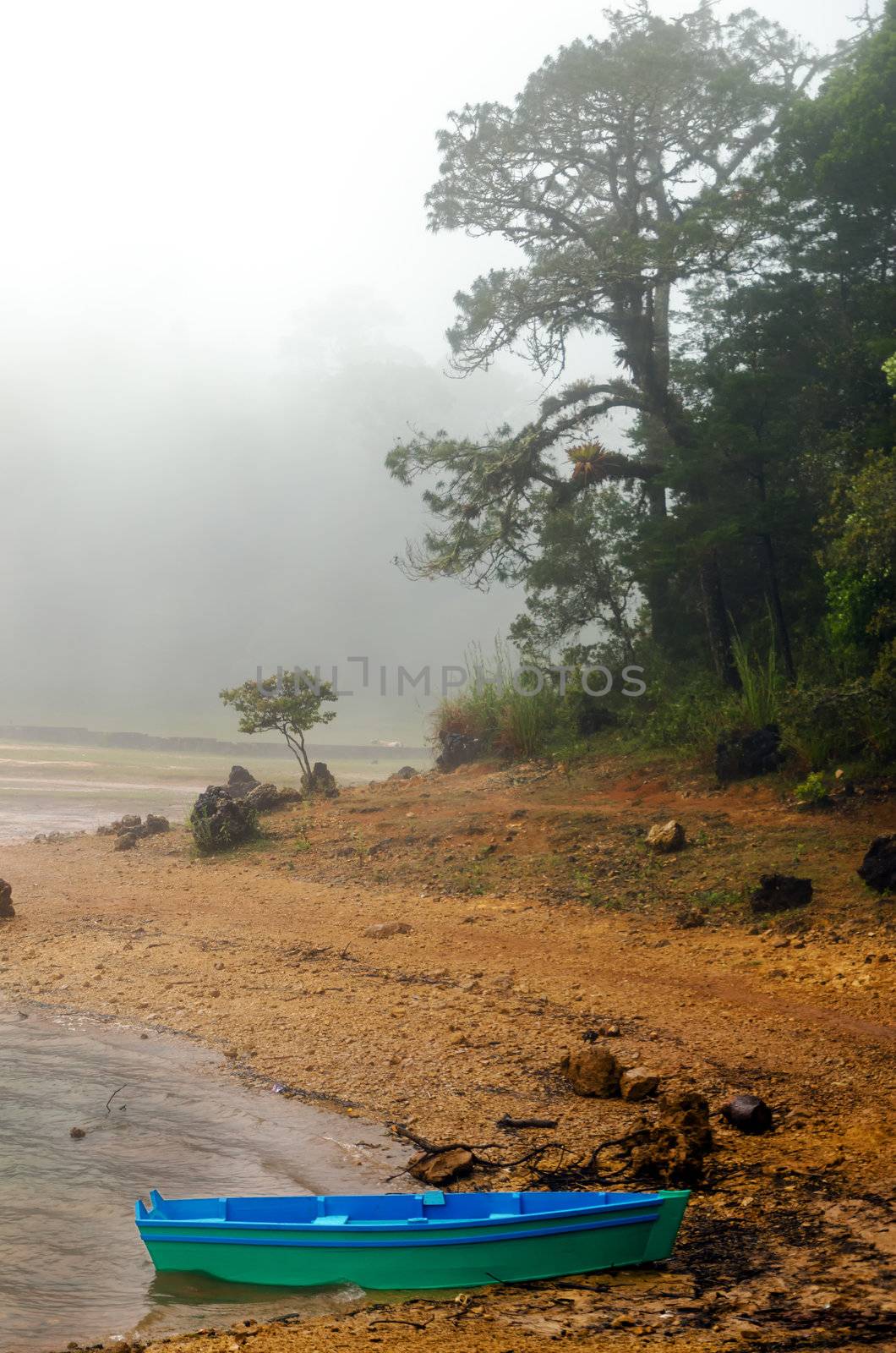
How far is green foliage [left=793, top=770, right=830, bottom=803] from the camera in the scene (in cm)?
1108

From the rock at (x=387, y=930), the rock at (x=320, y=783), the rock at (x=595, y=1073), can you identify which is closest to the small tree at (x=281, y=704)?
the rock at (x=320, y=783)

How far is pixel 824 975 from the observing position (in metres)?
7.48

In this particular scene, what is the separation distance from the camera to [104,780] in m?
30.6

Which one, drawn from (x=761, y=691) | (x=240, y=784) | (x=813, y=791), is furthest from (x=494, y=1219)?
(x=240, y=784)

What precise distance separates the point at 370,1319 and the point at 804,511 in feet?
43.7

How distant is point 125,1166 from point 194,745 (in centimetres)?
3942

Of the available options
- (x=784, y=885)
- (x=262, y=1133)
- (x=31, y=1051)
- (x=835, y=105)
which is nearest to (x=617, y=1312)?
(x=262, y=1133)

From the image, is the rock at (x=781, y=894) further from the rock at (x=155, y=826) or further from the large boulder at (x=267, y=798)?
the rock at (x=155, y=826)

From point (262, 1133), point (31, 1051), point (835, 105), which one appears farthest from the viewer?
point (835, 105)

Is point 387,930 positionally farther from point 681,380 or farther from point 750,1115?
point 681,380

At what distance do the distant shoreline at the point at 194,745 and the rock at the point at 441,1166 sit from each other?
117 ft

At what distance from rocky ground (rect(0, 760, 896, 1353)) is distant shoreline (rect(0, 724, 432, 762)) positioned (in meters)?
27.2

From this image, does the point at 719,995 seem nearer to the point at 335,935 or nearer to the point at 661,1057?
the point at 661,1057

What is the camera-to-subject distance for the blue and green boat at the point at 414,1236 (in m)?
3.81
